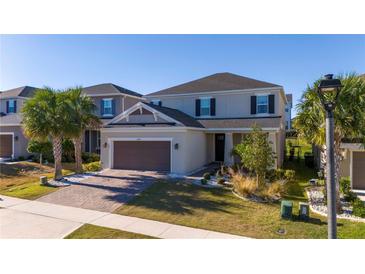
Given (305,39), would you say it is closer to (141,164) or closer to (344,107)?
(344,107)

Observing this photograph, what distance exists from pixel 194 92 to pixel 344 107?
1417 cm

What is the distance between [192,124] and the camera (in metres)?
17.9

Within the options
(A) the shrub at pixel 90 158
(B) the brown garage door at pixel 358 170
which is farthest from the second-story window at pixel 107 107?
(B) the brown garage door at pixel 358 170

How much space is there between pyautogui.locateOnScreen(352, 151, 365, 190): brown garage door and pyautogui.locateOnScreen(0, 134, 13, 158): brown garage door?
2755 cm

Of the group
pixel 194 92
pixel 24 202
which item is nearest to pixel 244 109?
pixel 194 92

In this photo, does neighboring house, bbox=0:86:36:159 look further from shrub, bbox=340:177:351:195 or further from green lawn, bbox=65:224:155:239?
shrub, bbox=340:177:351:195

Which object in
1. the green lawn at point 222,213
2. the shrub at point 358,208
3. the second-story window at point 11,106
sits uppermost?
the second-story window at point 11,106

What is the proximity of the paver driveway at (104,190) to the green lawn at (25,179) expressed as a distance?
3.67 feet

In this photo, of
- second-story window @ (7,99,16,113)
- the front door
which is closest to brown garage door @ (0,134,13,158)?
second-story window @ (7,99,16,113)

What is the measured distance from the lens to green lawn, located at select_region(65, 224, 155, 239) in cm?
746

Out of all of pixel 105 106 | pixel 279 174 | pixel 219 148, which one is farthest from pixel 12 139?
pixel 279 174

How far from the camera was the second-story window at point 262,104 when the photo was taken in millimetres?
19938

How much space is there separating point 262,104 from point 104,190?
13.7m

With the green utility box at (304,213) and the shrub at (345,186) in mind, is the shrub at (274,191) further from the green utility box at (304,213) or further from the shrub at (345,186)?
the shrub at (345,186)
